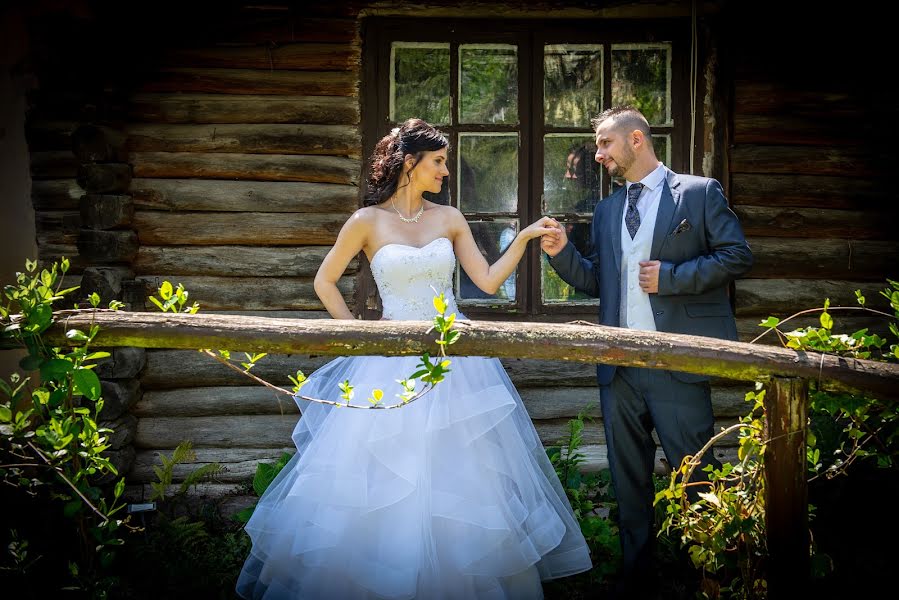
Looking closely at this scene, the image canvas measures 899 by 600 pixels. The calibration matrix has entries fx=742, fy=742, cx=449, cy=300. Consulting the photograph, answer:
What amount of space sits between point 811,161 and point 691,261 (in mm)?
1773

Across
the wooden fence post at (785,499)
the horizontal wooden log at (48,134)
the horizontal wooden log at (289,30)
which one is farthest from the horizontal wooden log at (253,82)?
the wooden fence post at (785,499)

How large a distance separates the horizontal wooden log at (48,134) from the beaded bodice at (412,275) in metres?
2.15

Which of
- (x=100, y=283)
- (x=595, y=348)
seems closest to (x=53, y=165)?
(x=100, y=283)

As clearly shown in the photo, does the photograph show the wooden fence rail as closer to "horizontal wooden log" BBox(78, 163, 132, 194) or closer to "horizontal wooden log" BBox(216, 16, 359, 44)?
"horizontal wooden log" BBox(78, 163, 132, 194)

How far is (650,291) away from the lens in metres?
3.32

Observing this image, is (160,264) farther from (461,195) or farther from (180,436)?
(461,195)

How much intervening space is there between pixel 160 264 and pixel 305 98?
1318 millimetres

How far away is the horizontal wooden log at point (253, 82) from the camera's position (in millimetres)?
4391

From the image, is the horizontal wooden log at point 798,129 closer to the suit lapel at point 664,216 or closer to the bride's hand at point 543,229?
the suit lapel at point 664,216

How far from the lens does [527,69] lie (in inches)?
178

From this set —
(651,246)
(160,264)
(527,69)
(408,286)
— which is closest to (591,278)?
(651,246)

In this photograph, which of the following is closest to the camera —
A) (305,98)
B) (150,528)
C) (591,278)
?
(591,278)

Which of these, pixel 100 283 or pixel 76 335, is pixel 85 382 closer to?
pixel 76 335

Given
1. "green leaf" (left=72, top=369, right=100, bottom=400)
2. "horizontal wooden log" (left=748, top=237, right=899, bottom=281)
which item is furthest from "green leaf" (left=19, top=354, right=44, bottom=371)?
"horizontal wooden log" (left=748, top=237, right=899, bottom=281)
